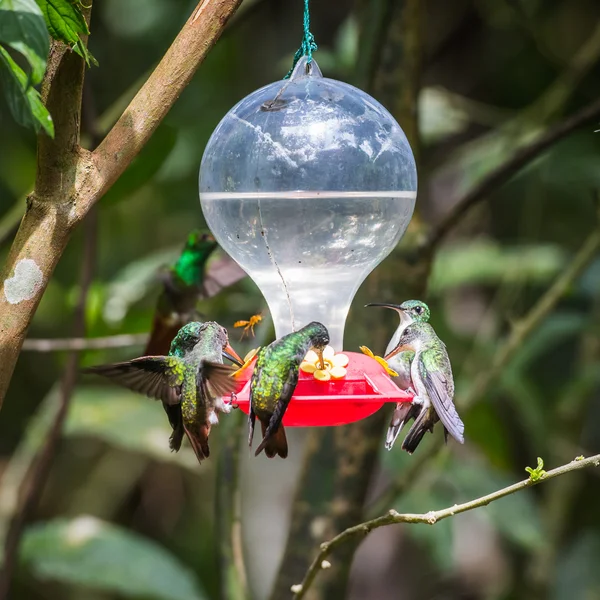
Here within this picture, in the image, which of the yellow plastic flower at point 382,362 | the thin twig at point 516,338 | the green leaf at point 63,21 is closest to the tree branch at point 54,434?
the thin twig at point 516,338

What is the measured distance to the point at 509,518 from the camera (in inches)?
167

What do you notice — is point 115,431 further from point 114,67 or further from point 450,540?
point 114,67

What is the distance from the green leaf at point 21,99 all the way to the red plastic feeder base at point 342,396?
73cm

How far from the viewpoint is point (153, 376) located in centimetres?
207

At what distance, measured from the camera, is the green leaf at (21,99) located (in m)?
1.34

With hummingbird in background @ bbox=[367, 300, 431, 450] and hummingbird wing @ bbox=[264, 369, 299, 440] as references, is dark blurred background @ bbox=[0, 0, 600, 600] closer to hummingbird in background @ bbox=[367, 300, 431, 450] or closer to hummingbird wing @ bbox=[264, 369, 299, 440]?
hummingbird in background @ bbox=[367, 300, 431, 450]

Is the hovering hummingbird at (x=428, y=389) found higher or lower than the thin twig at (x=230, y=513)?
higher

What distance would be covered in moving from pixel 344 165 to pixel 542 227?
14.8 feet

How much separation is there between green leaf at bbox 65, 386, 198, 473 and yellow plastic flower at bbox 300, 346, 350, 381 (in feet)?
6.93

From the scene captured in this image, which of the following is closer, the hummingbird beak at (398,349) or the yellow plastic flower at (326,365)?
the yellow plastic flower at (326,365)

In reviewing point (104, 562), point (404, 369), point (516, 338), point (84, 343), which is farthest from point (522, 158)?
point (104, 562)

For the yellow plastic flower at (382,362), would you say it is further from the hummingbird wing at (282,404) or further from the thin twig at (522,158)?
the thin twig at (522,158)

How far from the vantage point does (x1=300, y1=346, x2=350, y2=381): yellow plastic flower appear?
1.91 m

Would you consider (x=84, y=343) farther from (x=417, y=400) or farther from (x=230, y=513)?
(x=417, y=400)
